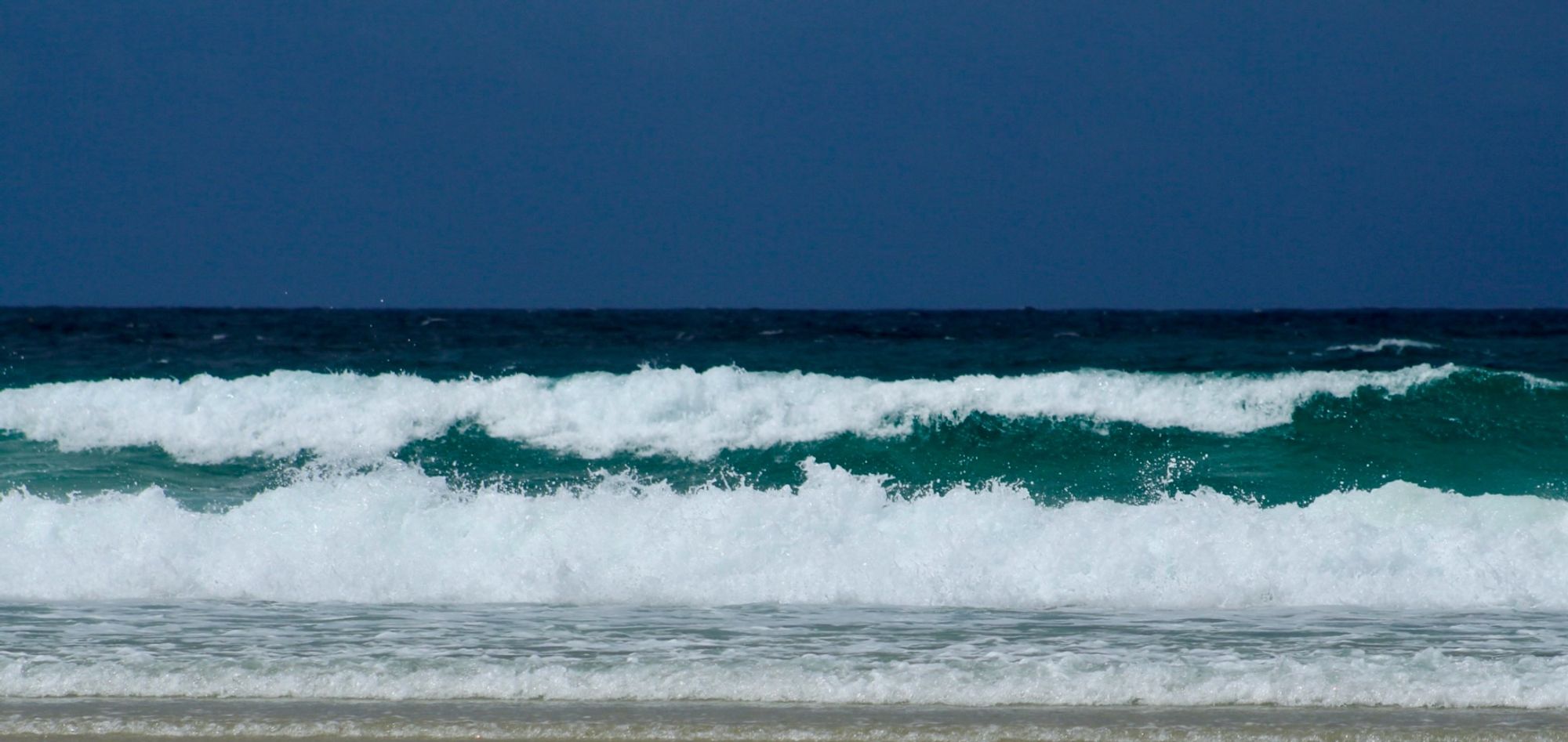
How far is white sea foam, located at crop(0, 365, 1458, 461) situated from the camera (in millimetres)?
13148

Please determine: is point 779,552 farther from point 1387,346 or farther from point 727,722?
point 1387,346

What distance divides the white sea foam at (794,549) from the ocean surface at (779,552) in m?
0.03

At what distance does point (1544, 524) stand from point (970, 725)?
605 centimetres

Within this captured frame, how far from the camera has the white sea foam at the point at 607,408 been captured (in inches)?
518

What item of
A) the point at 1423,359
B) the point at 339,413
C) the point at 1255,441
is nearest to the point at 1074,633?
the point at 1255,441

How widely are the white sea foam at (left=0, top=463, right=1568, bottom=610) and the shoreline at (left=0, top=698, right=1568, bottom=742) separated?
2.64 meters

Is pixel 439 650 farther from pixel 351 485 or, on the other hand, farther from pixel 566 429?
pixel 566 429

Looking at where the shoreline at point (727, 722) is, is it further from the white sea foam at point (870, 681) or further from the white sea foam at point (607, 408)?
the white sea foam at point (607, 408)

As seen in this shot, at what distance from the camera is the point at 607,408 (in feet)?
43.9

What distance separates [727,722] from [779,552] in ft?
11.7

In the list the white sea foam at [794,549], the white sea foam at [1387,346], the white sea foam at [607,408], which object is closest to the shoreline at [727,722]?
the white sea foam at [794,549]

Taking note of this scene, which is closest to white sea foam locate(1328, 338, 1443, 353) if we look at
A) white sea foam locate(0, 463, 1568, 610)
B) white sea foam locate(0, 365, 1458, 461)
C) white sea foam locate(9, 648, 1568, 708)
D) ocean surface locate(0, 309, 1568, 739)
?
ocean surface locate(0, 309, 1568, 739)

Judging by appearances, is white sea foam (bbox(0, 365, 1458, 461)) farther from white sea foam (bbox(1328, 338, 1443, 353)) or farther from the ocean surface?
white sea foam (bbox(1328, 338, 1443, 353))

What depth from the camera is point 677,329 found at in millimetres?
35375
